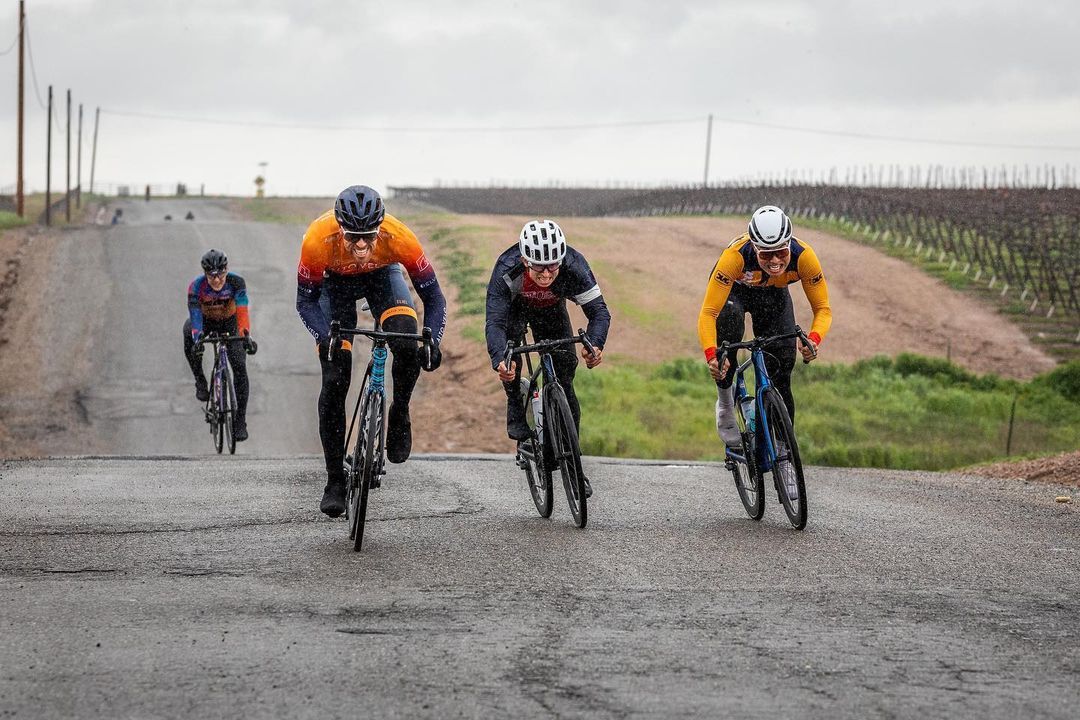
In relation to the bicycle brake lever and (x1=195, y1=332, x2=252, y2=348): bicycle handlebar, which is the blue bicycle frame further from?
(x1=195, y1=332, x2=252, y2=348): bicycle handlebar

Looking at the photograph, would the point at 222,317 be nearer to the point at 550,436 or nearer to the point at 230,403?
the point at 230,403

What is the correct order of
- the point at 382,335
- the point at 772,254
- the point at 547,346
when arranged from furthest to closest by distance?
1. the point at 772,254
2. the point at 547,346
3. the point at 382,335

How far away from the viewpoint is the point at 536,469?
9820 mm

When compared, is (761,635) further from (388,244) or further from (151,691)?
(388,244)

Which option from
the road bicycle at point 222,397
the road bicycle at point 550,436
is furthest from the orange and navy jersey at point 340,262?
the road bicycle at point 222,397

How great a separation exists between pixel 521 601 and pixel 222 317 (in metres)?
9.80

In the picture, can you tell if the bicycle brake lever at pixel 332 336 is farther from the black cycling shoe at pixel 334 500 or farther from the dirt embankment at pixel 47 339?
the dirt embankment at pixel 47 339

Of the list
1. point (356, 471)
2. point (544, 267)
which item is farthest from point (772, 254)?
point (356, 471)

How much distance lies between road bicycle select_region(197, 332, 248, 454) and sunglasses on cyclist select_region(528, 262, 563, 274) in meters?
7.42

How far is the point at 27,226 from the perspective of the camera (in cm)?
4578

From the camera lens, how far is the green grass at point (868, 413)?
68.8 ft

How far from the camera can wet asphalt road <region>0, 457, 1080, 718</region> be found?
17.1ft

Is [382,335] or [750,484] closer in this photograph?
[382,335]

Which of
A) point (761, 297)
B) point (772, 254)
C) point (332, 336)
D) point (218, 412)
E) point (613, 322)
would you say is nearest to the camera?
point (332, 336)
